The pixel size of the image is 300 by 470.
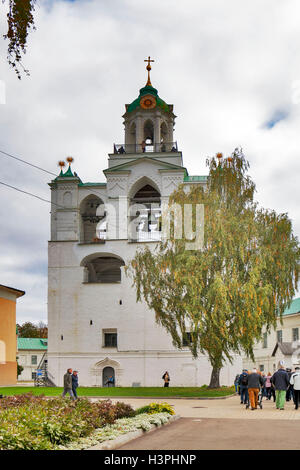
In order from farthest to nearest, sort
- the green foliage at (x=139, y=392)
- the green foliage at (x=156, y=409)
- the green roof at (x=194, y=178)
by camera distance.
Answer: the green roof at (x=194, y=178) < the green foliage at (x=139, y=392) < the green foliage at (x=156, y=409)

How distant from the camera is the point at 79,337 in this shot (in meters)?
49.0

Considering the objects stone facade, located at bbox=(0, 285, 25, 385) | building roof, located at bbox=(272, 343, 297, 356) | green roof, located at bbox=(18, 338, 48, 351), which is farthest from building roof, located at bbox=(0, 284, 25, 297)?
green roof, located at bbox=(18, 338, 48, 351)

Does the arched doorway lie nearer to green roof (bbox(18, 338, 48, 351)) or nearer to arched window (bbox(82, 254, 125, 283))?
arched window (bbox(82, 254, 125, 283))

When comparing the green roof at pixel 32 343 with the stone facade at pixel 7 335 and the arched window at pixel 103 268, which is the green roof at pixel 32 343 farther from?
the stone facade at pixel 7 335

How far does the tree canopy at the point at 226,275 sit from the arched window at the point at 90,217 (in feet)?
63.6

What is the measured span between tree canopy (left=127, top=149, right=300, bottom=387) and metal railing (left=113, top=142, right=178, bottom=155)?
66.9ft

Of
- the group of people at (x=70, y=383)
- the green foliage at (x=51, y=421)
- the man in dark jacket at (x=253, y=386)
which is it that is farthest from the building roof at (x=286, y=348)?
the green foliage at (x=51, y=421)

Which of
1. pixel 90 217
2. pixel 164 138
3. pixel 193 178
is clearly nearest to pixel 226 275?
pixel 193 178

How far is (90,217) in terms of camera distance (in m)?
52.9

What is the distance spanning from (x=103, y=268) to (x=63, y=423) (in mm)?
43941

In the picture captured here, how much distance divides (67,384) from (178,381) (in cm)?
2512

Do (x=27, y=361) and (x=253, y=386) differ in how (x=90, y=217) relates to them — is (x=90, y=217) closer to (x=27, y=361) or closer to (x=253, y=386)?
(x=253, y=386)

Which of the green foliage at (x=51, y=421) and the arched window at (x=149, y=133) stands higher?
the arched window at (x=149, y=133)

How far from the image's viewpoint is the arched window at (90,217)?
52.8m
